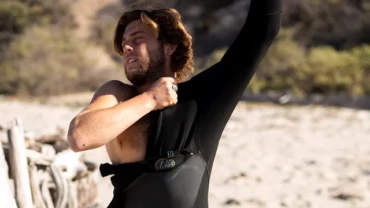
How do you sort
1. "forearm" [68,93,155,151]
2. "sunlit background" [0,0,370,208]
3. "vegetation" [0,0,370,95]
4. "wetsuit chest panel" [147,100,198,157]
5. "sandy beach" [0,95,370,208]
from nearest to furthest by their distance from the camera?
"forearm" [68,93,155,151]
"wetsuit chest panel" [147,100,198,157]
"sandy beach" [0,95,370,208]
"sunlit background" [0,0,370,208]
"vegetation" [0,0,370,95]

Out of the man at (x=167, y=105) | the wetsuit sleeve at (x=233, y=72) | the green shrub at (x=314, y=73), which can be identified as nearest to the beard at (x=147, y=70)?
the man at (x=167, y=105)

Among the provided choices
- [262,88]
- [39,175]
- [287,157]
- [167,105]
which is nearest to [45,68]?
[262,88]

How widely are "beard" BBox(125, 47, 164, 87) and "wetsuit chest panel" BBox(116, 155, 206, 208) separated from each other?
24 cm

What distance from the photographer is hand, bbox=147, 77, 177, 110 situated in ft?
5.75

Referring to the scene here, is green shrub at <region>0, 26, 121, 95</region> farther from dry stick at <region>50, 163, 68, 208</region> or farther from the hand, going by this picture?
the hand

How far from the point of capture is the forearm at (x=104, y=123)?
1699 millimetres

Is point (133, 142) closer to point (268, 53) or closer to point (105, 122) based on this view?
point (105, 122)

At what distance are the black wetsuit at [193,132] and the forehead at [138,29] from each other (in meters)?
0.17

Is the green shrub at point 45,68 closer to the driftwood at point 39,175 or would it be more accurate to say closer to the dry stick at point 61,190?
the driftwood at point 39,175

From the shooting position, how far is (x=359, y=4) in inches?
910

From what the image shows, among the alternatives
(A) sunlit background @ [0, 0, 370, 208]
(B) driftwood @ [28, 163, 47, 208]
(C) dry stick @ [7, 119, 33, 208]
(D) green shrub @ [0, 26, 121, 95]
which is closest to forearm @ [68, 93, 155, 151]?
(A) sunlit background @ [0, 0, 370, 208]

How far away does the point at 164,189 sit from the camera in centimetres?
179

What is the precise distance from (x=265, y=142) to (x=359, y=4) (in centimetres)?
1579

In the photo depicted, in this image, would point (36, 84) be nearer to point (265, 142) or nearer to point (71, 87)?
point (71, 87)
